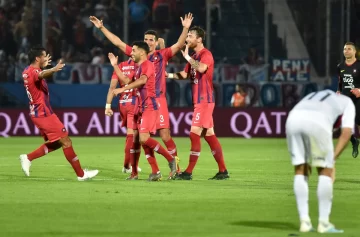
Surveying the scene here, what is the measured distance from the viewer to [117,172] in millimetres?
16516

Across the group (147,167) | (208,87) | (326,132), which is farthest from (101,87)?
(326,132)

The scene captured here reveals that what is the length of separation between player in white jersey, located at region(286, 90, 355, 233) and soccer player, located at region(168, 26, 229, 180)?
5.92 meters

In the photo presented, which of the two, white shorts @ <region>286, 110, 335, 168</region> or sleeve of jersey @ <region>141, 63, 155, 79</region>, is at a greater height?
sleeve of jersey @ <region>141, 63, 155, 79</region>

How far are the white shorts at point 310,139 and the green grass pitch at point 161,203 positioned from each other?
25.4 inches

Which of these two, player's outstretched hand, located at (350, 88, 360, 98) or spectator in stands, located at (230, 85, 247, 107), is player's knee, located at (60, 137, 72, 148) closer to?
player's outstretched hand, located at (350, 88, 360, 98)

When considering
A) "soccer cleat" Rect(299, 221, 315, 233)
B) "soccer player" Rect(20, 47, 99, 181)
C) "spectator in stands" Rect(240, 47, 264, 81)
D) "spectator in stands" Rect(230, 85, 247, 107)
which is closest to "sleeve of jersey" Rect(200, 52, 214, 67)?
"soccer player" Rect(20, 47, 99, 181)

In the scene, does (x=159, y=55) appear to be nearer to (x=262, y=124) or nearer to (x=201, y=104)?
(x=201, y=104)

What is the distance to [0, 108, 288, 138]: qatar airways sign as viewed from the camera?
2855 centimetres

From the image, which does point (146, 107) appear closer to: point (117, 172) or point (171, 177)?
point (171, 177)

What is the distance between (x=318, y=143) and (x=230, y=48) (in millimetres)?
19322

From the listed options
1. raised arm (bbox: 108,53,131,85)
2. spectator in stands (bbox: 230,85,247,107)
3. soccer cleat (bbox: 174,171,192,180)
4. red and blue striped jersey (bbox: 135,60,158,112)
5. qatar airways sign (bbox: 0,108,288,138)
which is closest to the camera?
raised arm (bbox: 108,53,131,85)

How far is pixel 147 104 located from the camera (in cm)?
1430

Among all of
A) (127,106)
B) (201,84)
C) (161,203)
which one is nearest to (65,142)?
(201,84)

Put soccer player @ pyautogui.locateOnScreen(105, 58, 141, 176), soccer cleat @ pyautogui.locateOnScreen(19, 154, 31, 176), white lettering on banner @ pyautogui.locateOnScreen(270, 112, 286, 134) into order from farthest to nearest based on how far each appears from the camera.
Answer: white lettering on banner @ pyautogui.locateOnScreen(270, 112, 286, 134)
soccer player @ pyautogui.locateOnScreen(105, 58, 141, 176)
soccer cleat @ pyautogui.locateOnScreen(19, 154, 31, 176)
